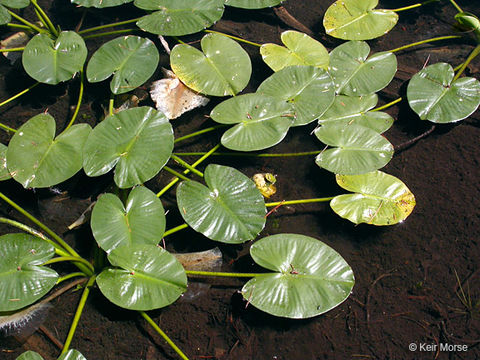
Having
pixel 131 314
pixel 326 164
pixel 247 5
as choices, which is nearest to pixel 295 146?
pixel 326 164

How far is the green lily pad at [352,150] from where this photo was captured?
2.54 metres

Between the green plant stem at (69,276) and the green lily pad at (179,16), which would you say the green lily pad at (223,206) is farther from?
the green lily pad at (179,16)

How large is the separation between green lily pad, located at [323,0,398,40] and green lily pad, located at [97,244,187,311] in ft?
7.12

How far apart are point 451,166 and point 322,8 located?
1719mm

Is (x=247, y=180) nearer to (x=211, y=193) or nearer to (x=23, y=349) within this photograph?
(x=211, y=193)

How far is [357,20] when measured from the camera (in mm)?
3242

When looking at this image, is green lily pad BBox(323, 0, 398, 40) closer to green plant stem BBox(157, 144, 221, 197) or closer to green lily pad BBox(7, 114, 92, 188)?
green plant stem BBox(157, 144, 221, 197)

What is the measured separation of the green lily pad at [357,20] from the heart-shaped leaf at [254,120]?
97 cm

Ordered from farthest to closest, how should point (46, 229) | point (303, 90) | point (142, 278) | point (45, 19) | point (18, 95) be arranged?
point (45, 19), point (18, 95), point (303, 90), point (46, 229), point (142, 278)

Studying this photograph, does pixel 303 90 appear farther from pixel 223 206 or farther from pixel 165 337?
pixel 165 337

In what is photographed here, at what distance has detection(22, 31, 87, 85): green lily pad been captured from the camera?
2.90 m

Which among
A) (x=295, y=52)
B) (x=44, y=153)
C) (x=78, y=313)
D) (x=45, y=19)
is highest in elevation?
(x=295, y=52)

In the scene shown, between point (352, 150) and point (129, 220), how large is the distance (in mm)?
1410

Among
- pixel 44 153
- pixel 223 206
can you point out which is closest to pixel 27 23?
pixel 44 153
